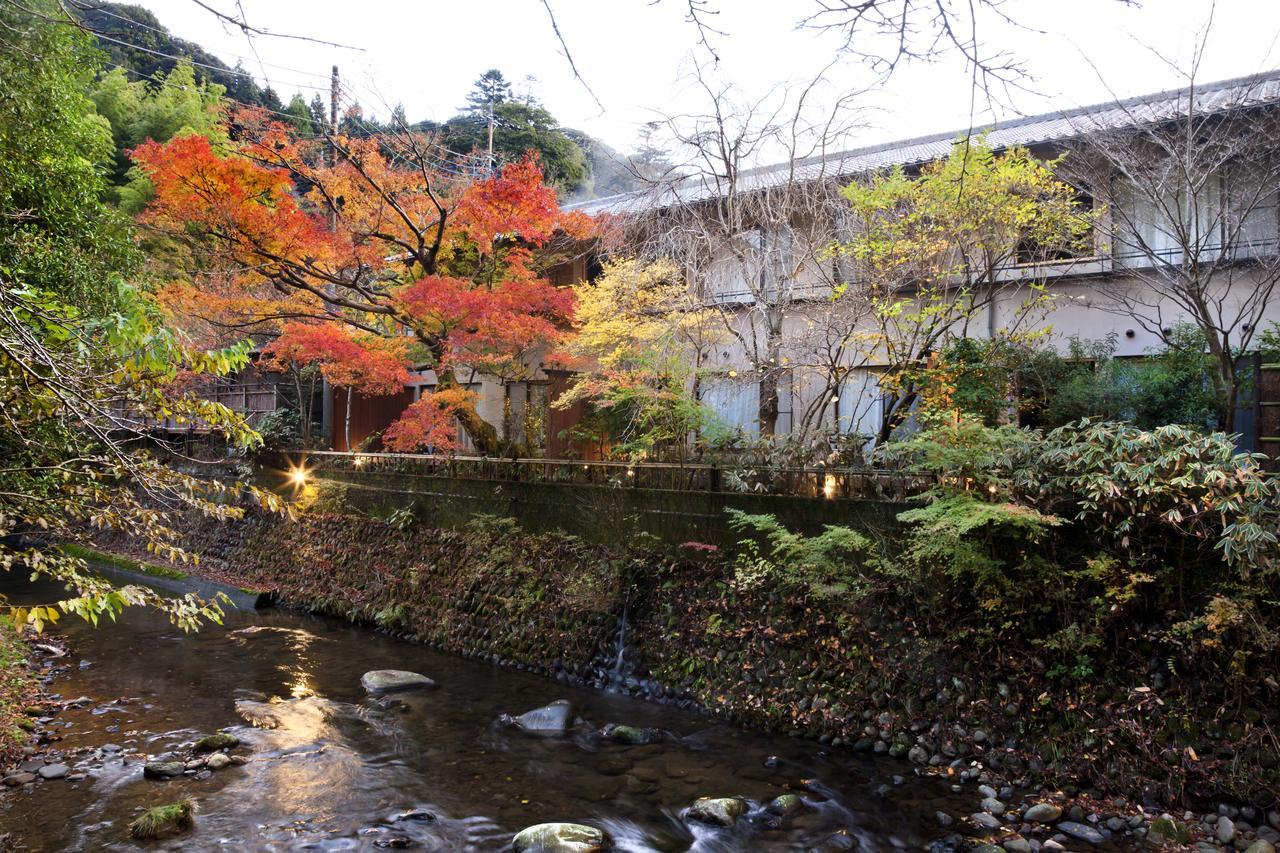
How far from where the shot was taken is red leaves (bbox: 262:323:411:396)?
14.5 meters

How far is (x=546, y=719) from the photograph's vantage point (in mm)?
9219

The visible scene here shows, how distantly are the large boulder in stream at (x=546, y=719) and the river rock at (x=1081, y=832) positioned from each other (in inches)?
202

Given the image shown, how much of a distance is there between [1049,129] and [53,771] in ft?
57.7

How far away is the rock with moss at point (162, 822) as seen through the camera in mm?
6238

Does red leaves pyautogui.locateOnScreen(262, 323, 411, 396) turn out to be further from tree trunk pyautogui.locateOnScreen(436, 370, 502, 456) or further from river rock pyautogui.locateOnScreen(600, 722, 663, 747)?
river rock pyautogui.locateOnScreen(600, 722, 663, 747)

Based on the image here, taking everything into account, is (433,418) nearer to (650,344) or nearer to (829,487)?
(650,344)

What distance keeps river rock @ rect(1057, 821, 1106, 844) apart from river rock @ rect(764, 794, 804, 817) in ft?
7.04

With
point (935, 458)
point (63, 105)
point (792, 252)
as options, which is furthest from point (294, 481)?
point (935, 458)

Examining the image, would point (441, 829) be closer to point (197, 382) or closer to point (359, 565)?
point (359, 565)

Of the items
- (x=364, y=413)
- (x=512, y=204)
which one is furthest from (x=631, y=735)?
(x=364, y=413)

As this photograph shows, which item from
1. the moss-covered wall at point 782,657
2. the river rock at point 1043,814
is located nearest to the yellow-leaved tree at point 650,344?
the moss-covered wall at point 782,657

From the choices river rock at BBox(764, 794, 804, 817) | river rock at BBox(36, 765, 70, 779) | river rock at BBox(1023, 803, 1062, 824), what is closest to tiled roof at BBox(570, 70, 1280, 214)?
river rock at BBox(1023, 803, 1062, 824)

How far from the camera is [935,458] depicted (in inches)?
337

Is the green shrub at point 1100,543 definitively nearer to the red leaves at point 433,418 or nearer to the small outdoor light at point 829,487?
the small outdoor light at point 829,487
